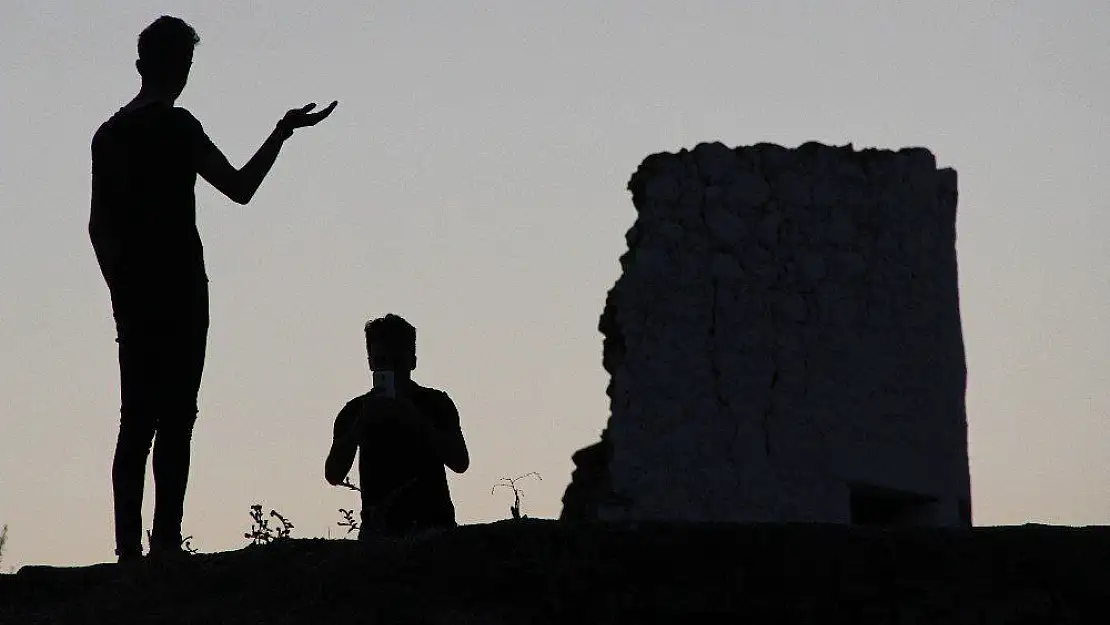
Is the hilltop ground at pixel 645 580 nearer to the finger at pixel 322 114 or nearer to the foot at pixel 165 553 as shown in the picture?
the foot at pixel 165 553

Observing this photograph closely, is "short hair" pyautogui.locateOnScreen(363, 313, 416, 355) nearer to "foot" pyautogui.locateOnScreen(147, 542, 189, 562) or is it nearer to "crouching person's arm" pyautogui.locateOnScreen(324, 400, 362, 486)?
"crouching person's arm" pyautogui.locateOnScreen(324, 400, 362, 486)

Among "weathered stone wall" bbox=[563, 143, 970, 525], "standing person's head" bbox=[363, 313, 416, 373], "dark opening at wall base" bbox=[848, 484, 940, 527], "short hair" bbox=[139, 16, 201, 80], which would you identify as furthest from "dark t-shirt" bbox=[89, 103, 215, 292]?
"dark opening at wall base" bbox=[848, 484, 940, 527]

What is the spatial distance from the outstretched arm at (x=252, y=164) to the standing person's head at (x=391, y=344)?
741mm

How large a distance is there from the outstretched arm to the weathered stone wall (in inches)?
210

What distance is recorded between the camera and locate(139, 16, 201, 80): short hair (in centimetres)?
695

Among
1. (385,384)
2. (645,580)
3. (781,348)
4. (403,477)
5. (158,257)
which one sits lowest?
(645,580)

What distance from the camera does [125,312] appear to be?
6914 millimetres

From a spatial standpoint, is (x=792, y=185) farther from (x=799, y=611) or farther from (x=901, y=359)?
(x=799, y=611)

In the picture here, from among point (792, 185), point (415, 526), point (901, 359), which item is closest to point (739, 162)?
point (792, 185)

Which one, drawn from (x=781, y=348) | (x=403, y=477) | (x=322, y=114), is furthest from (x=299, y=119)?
(x=781, y=348)

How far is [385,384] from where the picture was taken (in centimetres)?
740

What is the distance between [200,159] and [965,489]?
6.86 metres

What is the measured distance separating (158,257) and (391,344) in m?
0.89

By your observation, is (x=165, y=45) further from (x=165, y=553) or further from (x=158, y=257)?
(x=165, y=553)
